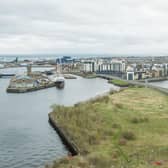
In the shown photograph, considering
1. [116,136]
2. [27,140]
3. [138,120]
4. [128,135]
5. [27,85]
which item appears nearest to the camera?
[128,135]

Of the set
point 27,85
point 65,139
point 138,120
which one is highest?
point 138,120

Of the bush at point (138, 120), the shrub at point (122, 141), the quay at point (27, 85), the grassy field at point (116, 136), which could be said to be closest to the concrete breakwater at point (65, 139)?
the grassy field at point (116, 136)

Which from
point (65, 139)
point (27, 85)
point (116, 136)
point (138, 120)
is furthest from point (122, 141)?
point (27, 85)

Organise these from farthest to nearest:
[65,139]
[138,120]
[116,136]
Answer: [138,120] < [65,139] < [116,136]

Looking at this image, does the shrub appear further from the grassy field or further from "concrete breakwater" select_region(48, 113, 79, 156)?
"concrete breakwater" select_region(48, 113, 79, 156)

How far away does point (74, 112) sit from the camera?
18.7m

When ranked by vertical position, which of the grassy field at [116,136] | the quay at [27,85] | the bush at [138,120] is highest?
the bush at [138,120]

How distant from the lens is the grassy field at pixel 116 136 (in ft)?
36.3

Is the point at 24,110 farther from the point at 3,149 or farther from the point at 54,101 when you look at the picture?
the point at 3,149

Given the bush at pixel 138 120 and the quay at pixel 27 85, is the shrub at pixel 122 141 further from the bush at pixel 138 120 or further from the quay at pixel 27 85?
the quay at pixel 27 85

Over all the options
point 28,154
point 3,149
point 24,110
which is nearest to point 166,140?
point 28,154

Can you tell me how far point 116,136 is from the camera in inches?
576

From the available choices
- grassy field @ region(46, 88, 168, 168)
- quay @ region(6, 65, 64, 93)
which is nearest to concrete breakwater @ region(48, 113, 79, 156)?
grassy field @ region(46, 88, 168, 168)

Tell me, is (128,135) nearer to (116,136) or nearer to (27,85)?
(116,136)
